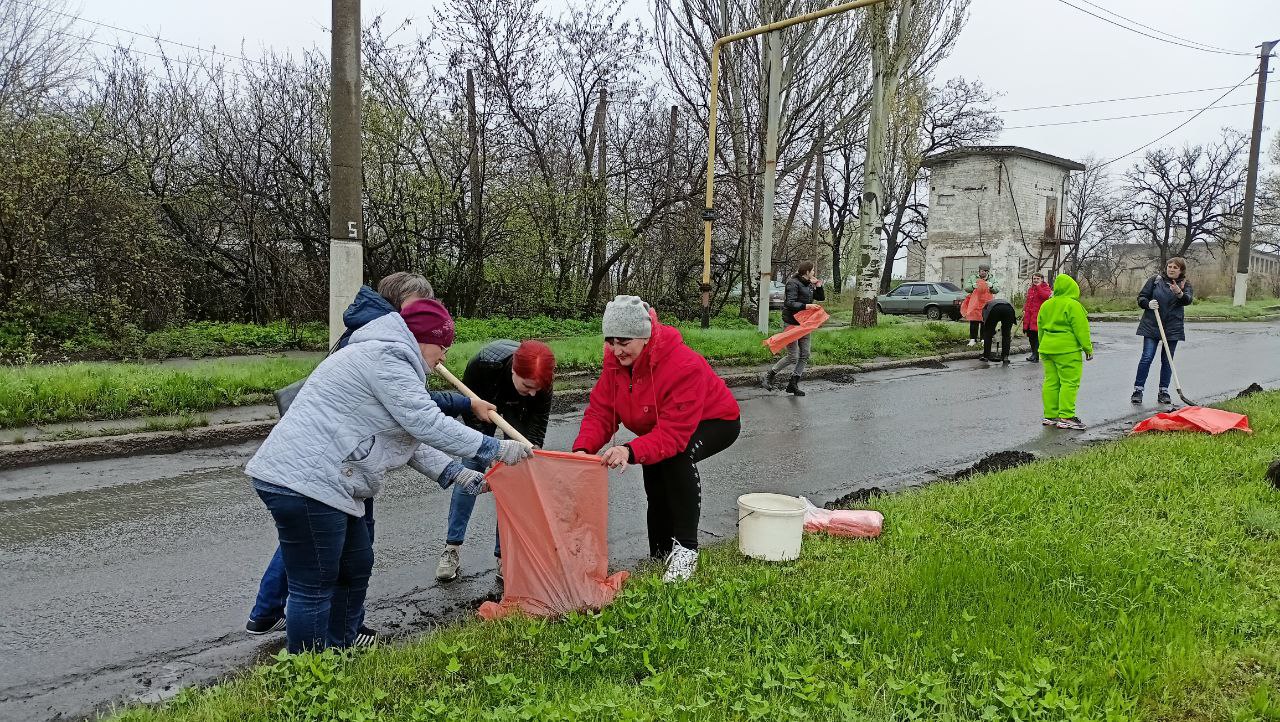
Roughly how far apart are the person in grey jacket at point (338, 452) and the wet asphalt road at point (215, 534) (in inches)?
23.6

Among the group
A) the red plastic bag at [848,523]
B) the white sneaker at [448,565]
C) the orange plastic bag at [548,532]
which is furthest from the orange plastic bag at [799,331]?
the orange plastic bag at [548,532]

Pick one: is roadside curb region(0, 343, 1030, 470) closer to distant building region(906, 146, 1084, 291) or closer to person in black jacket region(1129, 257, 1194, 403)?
person in black jacket region(1129, 257, 1194, 403)

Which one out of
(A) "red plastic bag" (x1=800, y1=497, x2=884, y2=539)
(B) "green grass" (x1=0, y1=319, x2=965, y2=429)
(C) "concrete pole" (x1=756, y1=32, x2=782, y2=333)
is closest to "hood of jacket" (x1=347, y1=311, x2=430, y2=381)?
(A) "red plastic bag" (x1=800, y1=497, x2=884, y2=539)

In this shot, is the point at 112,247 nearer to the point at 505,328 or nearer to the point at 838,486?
the point at 505,328

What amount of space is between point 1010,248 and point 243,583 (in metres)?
41.9

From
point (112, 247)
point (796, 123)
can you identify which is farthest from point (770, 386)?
point (796, 123)

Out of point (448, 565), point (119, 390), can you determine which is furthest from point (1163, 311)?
point (119, 390)

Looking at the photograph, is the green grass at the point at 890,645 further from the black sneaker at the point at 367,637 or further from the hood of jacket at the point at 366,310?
the hood of jacket at the point at 366,310

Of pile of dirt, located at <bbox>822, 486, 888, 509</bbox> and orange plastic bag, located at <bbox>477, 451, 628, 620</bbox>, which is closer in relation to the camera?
orange plastic bag, located at <bbox>477, 451, 628, 620</bbox>

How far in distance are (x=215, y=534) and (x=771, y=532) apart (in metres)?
3.52

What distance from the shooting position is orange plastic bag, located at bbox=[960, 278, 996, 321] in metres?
16.7

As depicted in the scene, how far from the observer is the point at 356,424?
3293mm

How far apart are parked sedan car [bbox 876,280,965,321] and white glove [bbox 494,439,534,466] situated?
28958mm

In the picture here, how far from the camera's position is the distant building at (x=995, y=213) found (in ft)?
132
